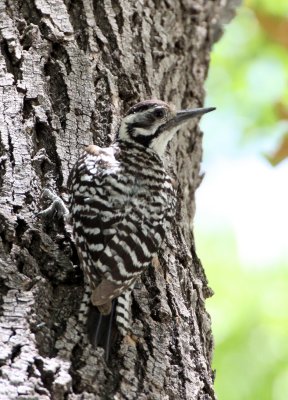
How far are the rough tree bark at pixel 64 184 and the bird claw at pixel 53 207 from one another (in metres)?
0.04

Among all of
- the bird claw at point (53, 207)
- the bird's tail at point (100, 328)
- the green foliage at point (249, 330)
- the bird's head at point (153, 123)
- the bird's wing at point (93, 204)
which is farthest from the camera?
the green foliage at point (249, 330)

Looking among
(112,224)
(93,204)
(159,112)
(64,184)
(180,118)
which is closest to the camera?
(112,224)

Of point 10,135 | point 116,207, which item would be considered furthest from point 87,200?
point 10,135

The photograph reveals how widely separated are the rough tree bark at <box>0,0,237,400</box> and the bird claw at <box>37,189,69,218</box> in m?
0.04

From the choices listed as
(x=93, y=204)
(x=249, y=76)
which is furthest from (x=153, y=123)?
(x=249, y=76)

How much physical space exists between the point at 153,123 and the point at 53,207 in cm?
98

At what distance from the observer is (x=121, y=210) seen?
3.49 metres

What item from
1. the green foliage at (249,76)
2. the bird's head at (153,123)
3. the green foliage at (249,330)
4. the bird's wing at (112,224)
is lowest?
the bird's wing at (112,224)

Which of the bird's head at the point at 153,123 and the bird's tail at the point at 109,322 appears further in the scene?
the bird's head at the point at 153,123

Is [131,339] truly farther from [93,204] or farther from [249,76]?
[249,76]

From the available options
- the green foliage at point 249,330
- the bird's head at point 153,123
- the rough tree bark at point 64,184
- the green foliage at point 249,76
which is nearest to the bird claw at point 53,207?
the rough tree bark at point 64,184

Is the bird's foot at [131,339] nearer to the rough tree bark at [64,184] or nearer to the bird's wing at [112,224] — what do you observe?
the rough tree bark at [64,184]

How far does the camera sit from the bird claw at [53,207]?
347cm

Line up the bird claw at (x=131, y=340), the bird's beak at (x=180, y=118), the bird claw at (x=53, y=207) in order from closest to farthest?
the bird claw at (x=131, y=340), the bird claw at (x=53, y=207), the bird's beak at (x=180, y=118)
